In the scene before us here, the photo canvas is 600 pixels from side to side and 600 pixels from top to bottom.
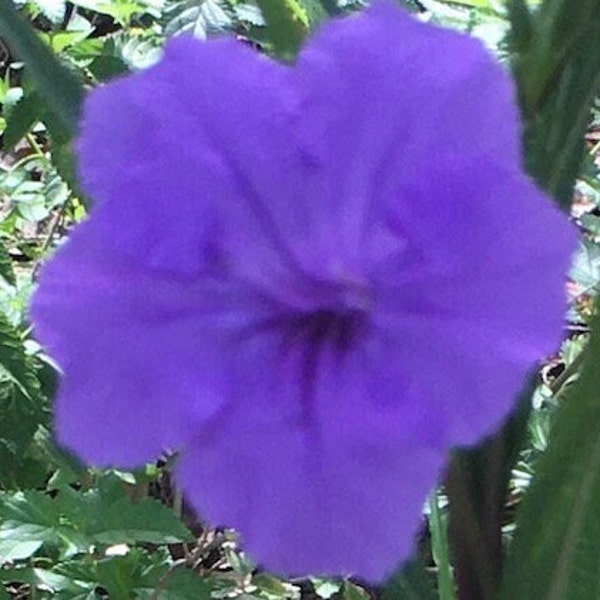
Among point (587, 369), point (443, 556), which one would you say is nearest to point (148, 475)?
point (443, 556)

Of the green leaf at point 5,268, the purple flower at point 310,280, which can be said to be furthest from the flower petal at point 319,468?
the green leaf at point 5,268

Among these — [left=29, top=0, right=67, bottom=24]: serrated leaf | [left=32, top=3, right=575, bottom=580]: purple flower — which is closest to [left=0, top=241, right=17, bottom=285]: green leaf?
[left=29, top=0, right=67, bottom=24]: serrated leaf

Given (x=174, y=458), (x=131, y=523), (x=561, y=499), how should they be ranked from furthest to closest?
(x=131, y=523), (x=174, y=458), (x=561, y=499)

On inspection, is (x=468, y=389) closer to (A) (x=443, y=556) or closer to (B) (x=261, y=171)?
(B) (x=261, y=171)

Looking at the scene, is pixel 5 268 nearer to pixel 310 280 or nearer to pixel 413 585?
pixel 413 585

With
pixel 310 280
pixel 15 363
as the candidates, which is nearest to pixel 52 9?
pixel 15 363

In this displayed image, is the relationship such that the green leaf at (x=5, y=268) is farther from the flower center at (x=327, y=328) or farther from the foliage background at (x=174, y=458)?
the flower center at (x=327, y=328)
